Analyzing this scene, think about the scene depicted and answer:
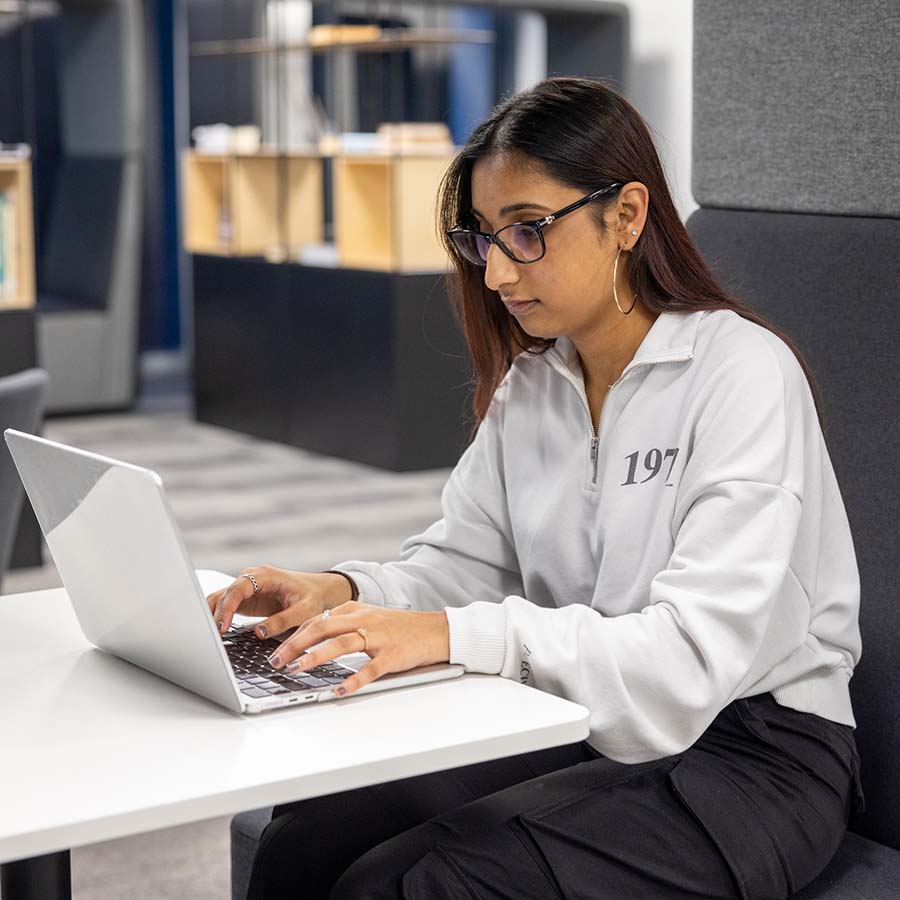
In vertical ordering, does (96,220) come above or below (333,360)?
above

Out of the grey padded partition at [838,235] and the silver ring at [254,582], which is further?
the grey padded partition at [838,235]

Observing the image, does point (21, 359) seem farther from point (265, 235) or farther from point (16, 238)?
point (265, 235)

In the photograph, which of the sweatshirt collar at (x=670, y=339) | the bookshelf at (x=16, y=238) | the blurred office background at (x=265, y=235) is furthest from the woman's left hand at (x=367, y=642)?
the bookshelf at (x=16, y=238)

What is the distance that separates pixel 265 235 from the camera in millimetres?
6805

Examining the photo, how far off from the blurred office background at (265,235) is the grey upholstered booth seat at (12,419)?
1.48m

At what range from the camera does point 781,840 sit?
4.69 feet

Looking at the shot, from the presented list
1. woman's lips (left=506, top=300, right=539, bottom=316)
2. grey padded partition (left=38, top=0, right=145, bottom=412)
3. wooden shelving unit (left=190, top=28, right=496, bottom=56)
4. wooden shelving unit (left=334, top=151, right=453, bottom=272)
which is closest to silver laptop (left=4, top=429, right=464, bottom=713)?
woman's lips (left=506, top=300, right=539, bottom=316)

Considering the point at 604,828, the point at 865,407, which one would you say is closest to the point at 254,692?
the point at 604,828

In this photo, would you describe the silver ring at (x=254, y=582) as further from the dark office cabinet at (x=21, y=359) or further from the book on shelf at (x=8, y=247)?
the book on shelf at (x=8, y=247)

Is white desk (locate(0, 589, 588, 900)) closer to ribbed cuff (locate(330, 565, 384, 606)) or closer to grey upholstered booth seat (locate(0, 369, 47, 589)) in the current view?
ribbed cuff (locate(330, 565, 384, 606))

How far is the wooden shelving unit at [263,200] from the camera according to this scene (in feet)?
21.5

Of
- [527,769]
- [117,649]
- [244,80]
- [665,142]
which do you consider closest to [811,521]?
[527,769]

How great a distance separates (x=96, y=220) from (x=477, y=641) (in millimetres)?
6297

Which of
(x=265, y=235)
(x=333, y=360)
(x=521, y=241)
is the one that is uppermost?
(x=521, y=241)
